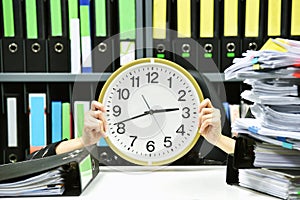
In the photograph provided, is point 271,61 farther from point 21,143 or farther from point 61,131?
point 21,143

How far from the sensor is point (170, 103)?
868mm

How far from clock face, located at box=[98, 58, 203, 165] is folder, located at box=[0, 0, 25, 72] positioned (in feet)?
3.19

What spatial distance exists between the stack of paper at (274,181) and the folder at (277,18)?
970 mm

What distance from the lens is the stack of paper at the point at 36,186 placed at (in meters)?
0.80

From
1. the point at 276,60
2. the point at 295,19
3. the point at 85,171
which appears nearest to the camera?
the point at 276,60

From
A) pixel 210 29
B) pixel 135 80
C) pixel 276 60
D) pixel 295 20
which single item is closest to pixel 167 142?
pixel 135 80

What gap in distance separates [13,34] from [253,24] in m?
0.95

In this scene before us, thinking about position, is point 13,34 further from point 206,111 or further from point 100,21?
point 206,111

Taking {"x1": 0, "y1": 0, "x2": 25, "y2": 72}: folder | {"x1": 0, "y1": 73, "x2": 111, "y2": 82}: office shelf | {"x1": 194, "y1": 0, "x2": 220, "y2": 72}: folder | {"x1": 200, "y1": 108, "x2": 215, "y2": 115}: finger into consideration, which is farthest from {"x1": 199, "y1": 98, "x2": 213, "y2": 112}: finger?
{"x1": 0, "y1": 0, "x2": 25, "y2": 72}: folder

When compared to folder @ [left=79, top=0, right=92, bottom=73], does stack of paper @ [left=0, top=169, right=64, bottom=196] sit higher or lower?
lower

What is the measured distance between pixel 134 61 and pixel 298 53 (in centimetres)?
32

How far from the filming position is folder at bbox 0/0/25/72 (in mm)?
1713

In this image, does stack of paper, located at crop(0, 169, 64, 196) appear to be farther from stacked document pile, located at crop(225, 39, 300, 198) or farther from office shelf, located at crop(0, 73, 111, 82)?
office shelf, located at crop(0, 73, 111, 82)

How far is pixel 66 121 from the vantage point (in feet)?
5.78
